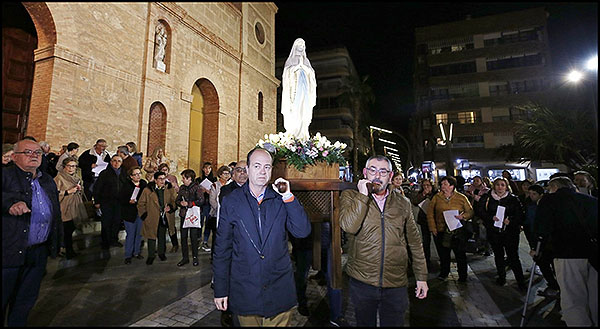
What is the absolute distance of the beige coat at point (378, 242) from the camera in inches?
105

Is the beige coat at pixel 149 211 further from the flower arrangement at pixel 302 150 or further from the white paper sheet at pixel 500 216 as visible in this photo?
the white paper sheet at pixel 500 216

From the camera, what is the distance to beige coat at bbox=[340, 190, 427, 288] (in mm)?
2676

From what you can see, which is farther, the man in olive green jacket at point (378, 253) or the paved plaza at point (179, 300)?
the paved plaza at point (179, 300)

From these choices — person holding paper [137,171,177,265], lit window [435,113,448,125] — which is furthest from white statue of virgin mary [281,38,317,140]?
lit window [435,113,448,125]

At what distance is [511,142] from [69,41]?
122ft

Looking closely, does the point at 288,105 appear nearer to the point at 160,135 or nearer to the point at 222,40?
the point at 160,135

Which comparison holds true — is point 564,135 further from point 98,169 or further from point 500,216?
point 98,169

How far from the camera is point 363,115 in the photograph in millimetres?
40594

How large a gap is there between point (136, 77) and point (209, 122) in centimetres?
440

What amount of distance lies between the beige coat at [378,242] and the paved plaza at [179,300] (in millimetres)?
1550

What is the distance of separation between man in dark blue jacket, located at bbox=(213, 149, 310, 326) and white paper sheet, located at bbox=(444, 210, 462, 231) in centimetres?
395

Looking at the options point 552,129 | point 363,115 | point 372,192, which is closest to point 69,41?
point 372,192

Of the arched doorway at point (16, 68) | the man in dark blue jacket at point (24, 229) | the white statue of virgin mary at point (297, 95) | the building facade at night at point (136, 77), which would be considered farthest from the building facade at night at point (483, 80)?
the man in dark blue jacket at point (24, 229)

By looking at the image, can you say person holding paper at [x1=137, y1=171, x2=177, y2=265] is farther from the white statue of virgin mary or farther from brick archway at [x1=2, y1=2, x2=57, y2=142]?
brick archway at [x1=2, y1=2, x2=57, y2=142]
